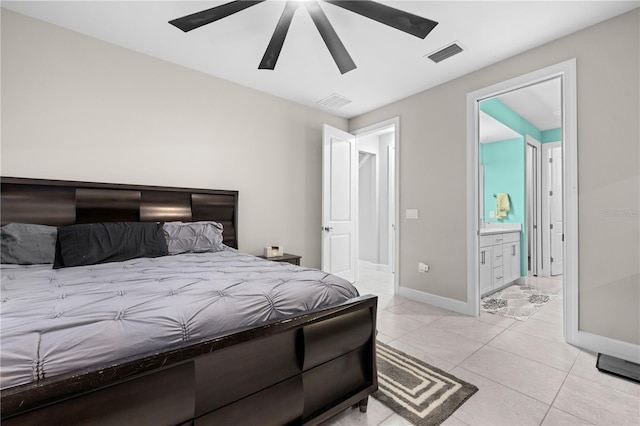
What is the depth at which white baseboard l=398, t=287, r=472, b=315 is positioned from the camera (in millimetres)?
3262

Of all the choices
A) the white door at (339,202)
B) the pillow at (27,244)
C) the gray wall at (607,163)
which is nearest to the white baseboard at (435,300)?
the white door at (339,202)

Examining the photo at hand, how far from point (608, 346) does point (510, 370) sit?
0.94m

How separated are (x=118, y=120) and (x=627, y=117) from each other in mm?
4351

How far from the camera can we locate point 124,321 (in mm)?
1018

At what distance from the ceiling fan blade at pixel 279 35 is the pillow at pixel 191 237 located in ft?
5.36

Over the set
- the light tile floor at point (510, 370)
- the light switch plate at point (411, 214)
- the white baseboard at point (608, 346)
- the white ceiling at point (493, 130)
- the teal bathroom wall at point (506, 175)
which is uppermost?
the white ceiling at point (493, 130)

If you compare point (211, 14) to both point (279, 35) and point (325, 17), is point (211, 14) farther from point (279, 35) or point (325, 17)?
point (325, 17)

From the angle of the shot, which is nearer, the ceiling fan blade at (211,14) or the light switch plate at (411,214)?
the ceiling fan blade at (211,14)

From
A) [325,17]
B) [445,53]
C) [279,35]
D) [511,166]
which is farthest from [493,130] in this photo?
[279,35]

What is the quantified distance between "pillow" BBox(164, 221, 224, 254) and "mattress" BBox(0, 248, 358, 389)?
705mm

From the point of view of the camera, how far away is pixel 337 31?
2.52 metres

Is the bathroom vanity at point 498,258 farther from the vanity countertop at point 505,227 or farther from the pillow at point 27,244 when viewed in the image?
the pillow at point 27,244

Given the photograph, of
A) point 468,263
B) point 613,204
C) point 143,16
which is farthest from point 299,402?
point 143,16

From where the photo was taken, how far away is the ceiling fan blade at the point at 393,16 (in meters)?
1.81
